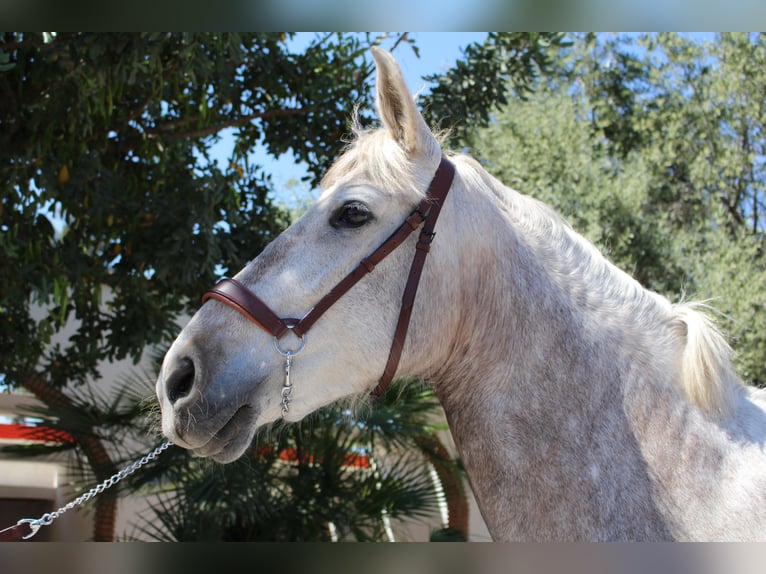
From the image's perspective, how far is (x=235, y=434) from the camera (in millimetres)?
1853

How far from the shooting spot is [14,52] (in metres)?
4.53

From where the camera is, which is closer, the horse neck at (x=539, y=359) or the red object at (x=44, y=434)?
the horse neck at (x=539, y=359)

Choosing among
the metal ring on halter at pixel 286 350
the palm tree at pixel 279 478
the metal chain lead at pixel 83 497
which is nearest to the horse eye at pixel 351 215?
the metal ring on halter at pixel 286 350

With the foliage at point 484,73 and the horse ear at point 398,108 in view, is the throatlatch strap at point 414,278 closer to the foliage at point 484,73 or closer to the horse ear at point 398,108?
the horse ear at point 398,108

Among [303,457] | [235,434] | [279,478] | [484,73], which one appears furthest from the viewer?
[303,457]

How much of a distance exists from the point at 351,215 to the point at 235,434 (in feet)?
2.28

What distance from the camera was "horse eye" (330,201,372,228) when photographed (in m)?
2.01

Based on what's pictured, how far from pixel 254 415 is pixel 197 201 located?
3.33 meters

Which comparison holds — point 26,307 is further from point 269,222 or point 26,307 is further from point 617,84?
point 617,84

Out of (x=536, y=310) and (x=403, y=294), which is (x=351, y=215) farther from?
(x=536, y=310)

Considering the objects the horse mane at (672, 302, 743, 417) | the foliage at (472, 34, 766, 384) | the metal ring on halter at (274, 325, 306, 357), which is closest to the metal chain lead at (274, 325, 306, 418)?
the metal ring on halter at (274, 325, 306, 357)

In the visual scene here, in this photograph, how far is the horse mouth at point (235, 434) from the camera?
6.07 ft

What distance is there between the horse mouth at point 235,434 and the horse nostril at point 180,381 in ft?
0.46

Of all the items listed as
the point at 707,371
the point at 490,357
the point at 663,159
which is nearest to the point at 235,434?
the point at 490,357
